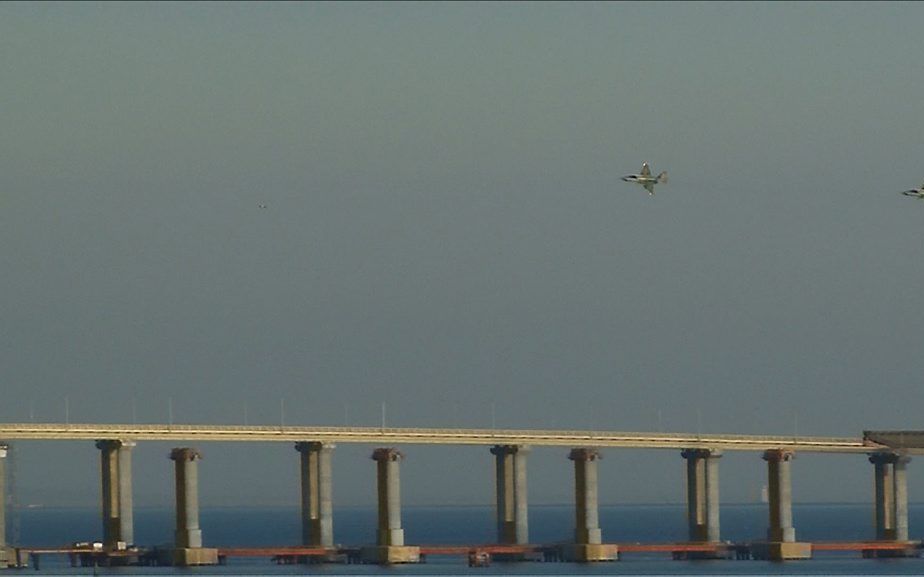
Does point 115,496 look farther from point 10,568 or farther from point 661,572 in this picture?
point 661,572

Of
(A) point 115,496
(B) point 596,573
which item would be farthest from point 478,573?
(A) point 115,496

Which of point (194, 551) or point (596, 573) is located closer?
point (596, 573)

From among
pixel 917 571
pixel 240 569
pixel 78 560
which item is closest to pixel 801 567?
pixel 917 571

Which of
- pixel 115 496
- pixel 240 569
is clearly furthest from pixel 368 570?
pixel 115 496

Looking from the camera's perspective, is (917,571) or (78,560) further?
(78,560)

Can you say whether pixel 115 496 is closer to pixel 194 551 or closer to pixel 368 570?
pixel 194 551
